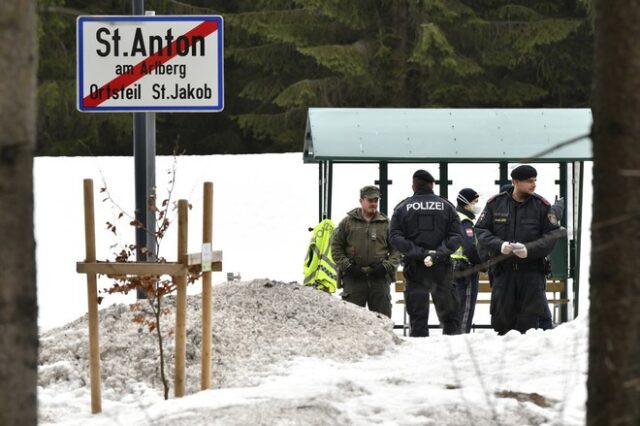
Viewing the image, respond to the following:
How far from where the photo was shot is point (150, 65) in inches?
339

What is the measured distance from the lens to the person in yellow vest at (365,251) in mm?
10938

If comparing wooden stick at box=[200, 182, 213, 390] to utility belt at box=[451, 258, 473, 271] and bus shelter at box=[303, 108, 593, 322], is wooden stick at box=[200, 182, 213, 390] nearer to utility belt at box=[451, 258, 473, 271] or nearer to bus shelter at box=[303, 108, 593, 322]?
utility belt at box=[451, 258, 473, 271]

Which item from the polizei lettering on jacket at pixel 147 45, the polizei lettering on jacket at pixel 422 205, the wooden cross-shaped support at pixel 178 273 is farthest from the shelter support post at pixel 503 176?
the wooden cross-shaped support at pixel 178 273

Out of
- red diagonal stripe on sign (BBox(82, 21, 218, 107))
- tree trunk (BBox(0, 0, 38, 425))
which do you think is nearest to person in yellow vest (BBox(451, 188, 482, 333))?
red diagonal stripe on sign (BBox(82, 21, 218, 107))

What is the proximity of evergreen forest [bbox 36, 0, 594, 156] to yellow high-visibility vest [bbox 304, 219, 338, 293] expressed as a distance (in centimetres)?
1603

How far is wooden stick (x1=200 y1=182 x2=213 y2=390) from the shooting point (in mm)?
7316

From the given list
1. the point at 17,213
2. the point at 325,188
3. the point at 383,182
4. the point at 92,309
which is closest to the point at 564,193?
the point at 383,182

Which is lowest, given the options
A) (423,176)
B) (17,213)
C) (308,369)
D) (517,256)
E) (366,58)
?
(308,369)

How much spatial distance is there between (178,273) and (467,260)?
522cm

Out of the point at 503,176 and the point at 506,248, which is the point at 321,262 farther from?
the point at 503,176

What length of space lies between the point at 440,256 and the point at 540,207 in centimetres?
126

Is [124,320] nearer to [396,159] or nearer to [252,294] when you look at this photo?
[252,294]

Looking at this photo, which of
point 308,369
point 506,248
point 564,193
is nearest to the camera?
point 308,369

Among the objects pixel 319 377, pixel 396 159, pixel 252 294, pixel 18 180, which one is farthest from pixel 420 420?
pixel 396 159
